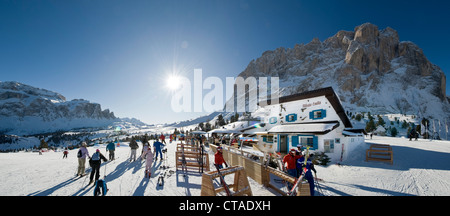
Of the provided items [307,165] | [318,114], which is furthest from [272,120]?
[307,165]

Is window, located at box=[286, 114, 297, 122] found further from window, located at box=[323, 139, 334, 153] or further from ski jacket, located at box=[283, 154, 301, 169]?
ski jacket, located at box=[283, 154, 301, 169]

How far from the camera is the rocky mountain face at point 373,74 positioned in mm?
100194

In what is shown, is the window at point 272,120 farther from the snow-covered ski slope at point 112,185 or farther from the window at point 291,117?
the snow-covered ski slope at point 112,185

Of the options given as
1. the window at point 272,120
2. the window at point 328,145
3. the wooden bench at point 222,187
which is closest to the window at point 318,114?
the window at point 328,145

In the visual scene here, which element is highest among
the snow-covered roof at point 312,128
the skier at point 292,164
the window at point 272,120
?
the window at point 272,120

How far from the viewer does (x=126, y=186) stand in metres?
7.78

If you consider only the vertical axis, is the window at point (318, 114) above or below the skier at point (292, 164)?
above

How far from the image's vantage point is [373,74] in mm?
118688

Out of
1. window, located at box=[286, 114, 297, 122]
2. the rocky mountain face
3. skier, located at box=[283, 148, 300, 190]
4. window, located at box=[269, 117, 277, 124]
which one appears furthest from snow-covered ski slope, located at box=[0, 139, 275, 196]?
the rocky mountain face

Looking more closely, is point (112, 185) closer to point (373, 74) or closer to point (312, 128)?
point (312, 128)

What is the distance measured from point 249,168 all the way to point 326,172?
20.1 ft

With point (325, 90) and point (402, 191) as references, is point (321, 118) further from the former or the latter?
point (402, 191)
